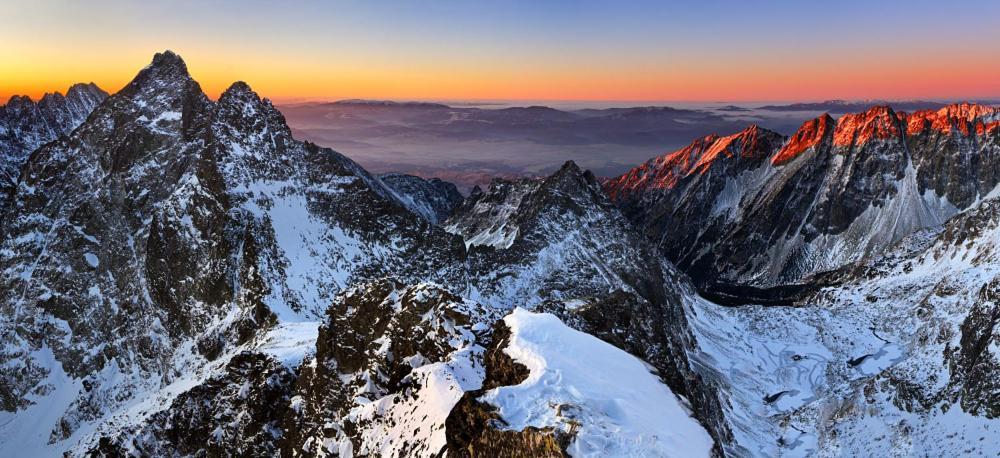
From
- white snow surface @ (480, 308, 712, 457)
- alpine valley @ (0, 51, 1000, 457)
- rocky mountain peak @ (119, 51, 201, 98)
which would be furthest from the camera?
rocky mountain peak @ (119, 51, 201, 98)

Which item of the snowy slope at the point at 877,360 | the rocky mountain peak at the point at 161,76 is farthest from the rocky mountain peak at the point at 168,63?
the snowy slope at the point at 877,360

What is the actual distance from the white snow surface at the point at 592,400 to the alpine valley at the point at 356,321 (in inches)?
9.4

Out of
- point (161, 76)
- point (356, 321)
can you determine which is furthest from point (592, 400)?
point (161, 76)

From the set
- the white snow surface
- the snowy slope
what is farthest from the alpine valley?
the snowy slope

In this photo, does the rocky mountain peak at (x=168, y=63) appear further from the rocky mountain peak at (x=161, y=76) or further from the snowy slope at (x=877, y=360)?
the snowy slope at (x=877, y=360)

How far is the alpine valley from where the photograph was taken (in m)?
48.3

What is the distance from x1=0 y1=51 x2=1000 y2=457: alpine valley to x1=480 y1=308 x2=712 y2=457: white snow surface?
0.78 ft

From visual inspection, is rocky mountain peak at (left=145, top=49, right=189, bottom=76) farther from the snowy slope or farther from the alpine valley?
the snowy slope

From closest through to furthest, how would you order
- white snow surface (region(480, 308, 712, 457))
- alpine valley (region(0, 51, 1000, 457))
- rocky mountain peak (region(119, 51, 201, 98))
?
white snow surface (region(480, 308, 712, 457)) < alpine valley (region(0, 51, 1000, 457)) < rocky mountain peak (region(119, 51, 201, 98))

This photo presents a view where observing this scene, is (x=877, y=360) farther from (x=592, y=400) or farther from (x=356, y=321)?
(x=592, y=400)

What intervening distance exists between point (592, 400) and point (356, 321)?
31.5 metres

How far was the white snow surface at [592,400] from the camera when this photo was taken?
27.8 meters

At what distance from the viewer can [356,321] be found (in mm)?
56156

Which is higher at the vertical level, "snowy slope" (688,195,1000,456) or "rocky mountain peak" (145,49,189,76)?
"rocky mountain peak" (145,49,189,76)
